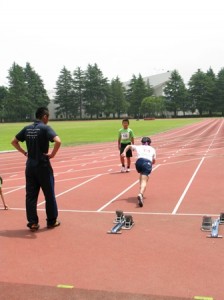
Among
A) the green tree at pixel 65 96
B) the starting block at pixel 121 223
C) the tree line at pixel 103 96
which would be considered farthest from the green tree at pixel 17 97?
the starting block at pixel 121 223

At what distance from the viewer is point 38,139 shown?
647cm

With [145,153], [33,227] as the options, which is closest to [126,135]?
[145,153]

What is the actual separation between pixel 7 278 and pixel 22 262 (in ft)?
1.69

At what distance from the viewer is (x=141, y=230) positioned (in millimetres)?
6355

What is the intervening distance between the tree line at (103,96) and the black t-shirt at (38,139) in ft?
308

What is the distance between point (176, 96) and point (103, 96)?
67.0 ft

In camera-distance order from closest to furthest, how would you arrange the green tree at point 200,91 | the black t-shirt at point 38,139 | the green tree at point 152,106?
1. the black t-shirt at point 38,139
2. the green tree at point 152,106
3. the green tree at point 200,91

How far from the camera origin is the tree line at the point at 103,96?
102194mm

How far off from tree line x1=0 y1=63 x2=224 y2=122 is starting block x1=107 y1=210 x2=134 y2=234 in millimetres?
93683

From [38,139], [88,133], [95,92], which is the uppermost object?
[95,92]

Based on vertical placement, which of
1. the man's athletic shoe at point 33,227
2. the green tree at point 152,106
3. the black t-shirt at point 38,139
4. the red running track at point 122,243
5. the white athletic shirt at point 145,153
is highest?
the green tree at point 152,106

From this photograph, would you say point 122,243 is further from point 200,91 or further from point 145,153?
point 200,91

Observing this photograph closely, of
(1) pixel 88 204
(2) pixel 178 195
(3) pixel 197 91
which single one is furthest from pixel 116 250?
(3) pixel 197 91

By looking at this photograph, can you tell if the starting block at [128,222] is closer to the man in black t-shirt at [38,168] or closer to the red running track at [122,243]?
the red running track at [122,243]
